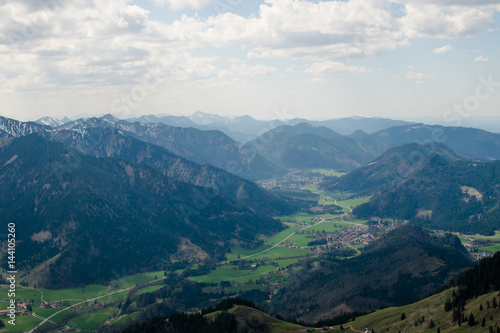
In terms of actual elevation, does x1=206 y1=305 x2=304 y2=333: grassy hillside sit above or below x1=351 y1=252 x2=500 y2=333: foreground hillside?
below

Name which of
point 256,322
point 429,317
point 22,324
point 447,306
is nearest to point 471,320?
point 447,306

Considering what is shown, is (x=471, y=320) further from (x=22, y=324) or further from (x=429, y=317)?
(x=22, y=324)

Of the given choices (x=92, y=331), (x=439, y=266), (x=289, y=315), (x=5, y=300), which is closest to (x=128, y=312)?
(x=92, y=331)

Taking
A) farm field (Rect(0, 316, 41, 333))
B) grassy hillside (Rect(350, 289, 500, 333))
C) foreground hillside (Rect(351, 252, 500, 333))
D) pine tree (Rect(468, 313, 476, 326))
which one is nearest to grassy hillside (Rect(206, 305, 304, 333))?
grassy hillside (Rect(350, 289, 500, 333))

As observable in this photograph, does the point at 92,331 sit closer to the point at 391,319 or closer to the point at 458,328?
the point at 391,319

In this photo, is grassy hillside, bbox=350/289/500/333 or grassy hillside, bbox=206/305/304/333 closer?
grassy hillside, bbox=350/289/500/333

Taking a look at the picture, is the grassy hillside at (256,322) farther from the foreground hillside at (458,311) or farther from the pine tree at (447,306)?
the pine tree at (447,306)

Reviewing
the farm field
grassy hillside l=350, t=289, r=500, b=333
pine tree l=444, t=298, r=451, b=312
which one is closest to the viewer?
grassy hillside l=350, t=289, r=500, b=333

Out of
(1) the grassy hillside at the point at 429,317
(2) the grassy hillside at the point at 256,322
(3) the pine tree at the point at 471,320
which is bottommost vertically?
(2) the grassy hillside at the point at 256,322

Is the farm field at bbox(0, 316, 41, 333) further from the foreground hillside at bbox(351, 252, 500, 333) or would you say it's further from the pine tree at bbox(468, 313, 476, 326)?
the pine tree at bbox(468, 313, 476, 326)

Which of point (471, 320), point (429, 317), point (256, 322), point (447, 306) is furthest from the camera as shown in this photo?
point (256, 322)

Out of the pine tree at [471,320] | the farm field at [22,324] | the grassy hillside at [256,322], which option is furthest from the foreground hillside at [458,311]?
the farm field at [22,324]
